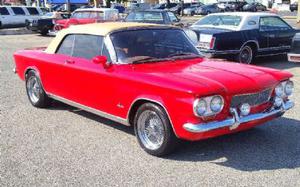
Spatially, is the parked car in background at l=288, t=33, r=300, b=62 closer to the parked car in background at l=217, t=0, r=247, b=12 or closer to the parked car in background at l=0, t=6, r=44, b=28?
the parked car in background at l=0, t=6, r=44, b=28

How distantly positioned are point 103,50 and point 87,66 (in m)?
0.33

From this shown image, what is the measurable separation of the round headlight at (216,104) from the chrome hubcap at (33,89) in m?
3.69

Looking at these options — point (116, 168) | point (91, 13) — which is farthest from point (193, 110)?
point (91, 13)

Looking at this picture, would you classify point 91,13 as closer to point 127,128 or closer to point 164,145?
point 127,128

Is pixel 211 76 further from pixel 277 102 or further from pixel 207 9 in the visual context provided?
pixel 207 9

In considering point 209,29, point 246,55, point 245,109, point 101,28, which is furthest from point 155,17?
point 245,109

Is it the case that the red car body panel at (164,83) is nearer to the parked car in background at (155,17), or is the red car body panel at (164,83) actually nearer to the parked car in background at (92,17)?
the parked car in background at (155,17)

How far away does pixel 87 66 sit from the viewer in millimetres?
5961

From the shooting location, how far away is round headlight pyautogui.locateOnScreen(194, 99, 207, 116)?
4.55m

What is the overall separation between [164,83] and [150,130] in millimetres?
678

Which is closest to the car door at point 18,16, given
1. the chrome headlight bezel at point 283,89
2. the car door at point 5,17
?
the car door at point 5,17

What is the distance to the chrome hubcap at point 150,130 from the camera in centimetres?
504

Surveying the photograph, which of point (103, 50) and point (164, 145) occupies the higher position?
point (103, 50)

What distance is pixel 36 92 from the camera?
24.6 ft
